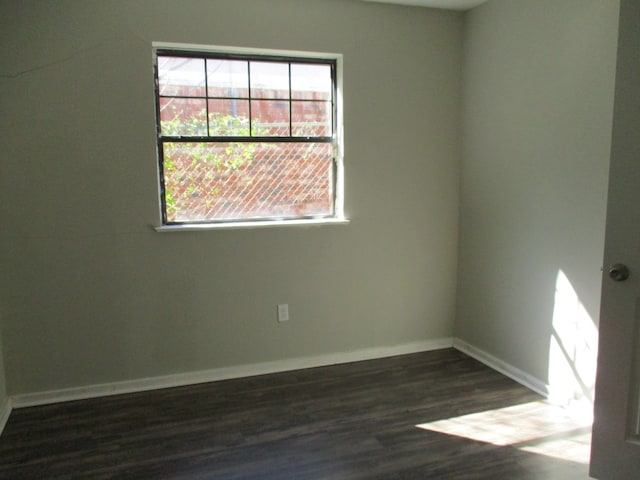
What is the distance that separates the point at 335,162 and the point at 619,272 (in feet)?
6.52

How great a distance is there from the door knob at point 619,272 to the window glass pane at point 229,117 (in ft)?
7.40

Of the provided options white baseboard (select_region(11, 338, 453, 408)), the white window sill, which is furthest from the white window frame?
white baseboard (select_region(11, 338, 453, 408))

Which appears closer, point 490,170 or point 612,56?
point 612,56

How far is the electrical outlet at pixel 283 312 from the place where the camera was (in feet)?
11.2

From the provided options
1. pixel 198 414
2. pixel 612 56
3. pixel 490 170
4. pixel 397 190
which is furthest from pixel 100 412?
pixel 612 56

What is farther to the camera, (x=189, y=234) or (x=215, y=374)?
(x=215, y=374)

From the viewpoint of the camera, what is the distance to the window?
10.2 feet

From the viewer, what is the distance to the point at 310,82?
11.1 feet

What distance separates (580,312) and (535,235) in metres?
0.54

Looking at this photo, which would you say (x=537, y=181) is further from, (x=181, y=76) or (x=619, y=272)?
(x=181, y=76)

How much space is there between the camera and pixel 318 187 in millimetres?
3490

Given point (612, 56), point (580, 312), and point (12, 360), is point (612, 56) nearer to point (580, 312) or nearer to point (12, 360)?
point (580, 312)

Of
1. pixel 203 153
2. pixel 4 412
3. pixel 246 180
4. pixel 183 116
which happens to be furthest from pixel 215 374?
pixel 183 116

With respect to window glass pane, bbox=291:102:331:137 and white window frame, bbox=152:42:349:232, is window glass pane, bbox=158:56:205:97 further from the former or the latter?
window glass pane, bbox=291:102:331:137
